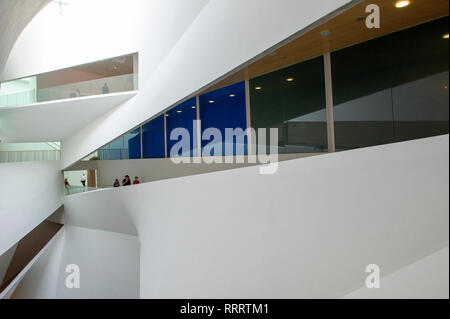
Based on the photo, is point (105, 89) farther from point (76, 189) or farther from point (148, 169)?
point (76, 189)

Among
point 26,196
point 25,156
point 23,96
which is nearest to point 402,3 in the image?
point 23,96

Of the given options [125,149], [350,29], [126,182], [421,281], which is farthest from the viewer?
[125,149]

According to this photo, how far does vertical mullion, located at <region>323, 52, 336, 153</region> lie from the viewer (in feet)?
13.9

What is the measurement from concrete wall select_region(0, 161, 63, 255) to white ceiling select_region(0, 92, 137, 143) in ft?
3.85

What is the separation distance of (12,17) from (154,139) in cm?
542

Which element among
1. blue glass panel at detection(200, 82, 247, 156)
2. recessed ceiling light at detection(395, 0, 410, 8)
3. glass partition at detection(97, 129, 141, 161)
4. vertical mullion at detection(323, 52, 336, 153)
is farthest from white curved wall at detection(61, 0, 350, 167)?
glass partition at detection(97, 129, 141, 161)

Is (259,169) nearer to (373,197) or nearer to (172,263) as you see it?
(373,197)

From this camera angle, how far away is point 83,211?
34.3 ft

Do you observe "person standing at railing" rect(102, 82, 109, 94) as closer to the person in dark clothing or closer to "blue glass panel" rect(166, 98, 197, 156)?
"blue glass panel" rect(166, 98, 197, 156)

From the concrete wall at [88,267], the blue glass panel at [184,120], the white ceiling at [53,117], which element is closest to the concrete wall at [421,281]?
the concrete wall at [88,267]

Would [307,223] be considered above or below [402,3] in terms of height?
below

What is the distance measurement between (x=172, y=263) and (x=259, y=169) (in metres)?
2.87

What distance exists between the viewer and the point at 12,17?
729 centimetres
